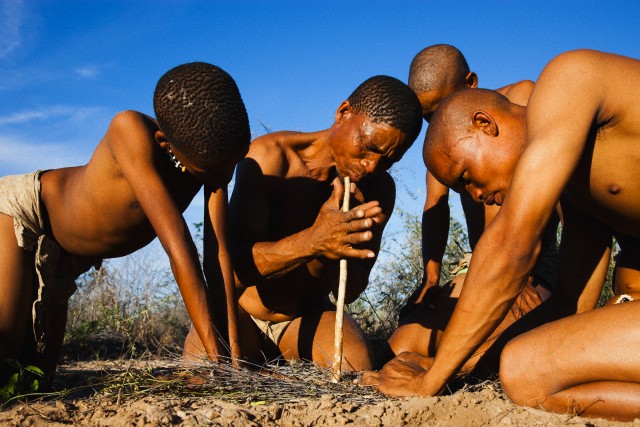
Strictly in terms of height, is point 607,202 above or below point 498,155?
below

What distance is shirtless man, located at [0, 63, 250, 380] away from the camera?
10.5 ft

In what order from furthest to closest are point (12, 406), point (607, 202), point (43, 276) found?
1. point (43, 276)
2. point (12, 406)
3. point (607, 202)

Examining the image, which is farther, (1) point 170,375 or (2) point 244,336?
(2) point 244,336

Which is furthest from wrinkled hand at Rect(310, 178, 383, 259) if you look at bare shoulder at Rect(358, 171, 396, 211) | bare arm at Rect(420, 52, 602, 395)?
bare shoulder at Rect(358, 171, 396, 211)

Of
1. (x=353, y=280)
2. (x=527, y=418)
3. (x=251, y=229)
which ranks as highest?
(x=251, y=229)

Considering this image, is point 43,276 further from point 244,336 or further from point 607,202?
point 607,202

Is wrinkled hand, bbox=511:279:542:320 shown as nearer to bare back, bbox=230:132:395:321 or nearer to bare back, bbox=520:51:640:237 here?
bare back, bbox=230:132:395:321

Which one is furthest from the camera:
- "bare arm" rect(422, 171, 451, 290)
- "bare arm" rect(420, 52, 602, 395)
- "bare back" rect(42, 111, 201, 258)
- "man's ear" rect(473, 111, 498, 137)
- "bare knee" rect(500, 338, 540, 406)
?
"bare arm" rect(422, 171, 451, 290)

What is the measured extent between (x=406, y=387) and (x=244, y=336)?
160 cm

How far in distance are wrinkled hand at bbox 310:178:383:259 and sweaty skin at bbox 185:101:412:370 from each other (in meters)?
0.07

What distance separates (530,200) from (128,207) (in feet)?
7.09

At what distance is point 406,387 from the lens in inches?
113

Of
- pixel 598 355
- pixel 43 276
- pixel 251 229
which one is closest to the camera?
pixel 598 355

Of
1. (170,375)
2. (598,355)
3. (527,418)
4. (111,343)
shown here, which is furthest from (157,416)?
(111,343)
